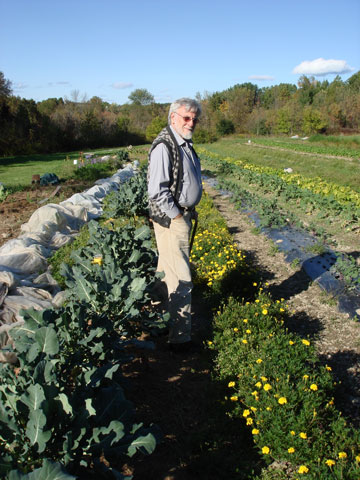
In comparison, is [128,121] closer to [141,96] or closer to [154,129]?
[154,129]

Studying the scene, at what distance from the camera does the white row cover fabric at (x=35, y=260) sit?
147 inches

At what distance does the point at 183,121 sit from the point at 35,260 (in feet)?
10.8

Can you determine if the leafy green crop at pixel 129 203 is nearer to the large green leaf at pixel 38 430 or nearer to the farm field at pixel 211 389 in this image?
the farm field at pixel 211 389

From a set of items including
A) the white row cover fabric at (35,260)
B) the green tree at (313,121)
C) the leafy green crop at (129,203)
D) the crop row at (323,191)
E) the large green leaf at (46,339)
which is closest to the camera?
the large green leaf at (46,339)

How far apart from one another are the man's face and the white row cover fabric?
1.92 metres

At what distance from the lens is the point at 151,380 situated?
10.2 feet

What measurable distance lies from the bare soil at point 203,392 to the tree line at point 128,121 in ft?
101

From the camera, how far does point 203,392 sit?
117 inches

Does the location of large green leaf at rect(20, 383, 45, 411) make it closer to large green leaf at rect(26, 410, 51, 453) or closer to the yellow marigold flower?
large green leaf at rect(26, 410, 51, 453)

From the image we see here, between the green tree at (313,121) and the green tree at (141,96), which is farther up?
the green tree at (141,96)

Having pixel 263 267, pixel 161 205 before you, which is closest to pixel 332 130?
pixel 263 267

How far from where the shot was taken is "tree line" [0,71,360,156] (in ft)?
103

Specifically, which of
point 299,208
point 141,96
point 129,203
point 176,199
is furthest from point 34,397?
point 141,96

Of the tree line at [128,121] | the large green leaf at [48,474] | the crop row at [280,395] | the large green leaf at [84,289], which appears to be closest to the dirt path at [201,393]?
the crop row at [280,395]
